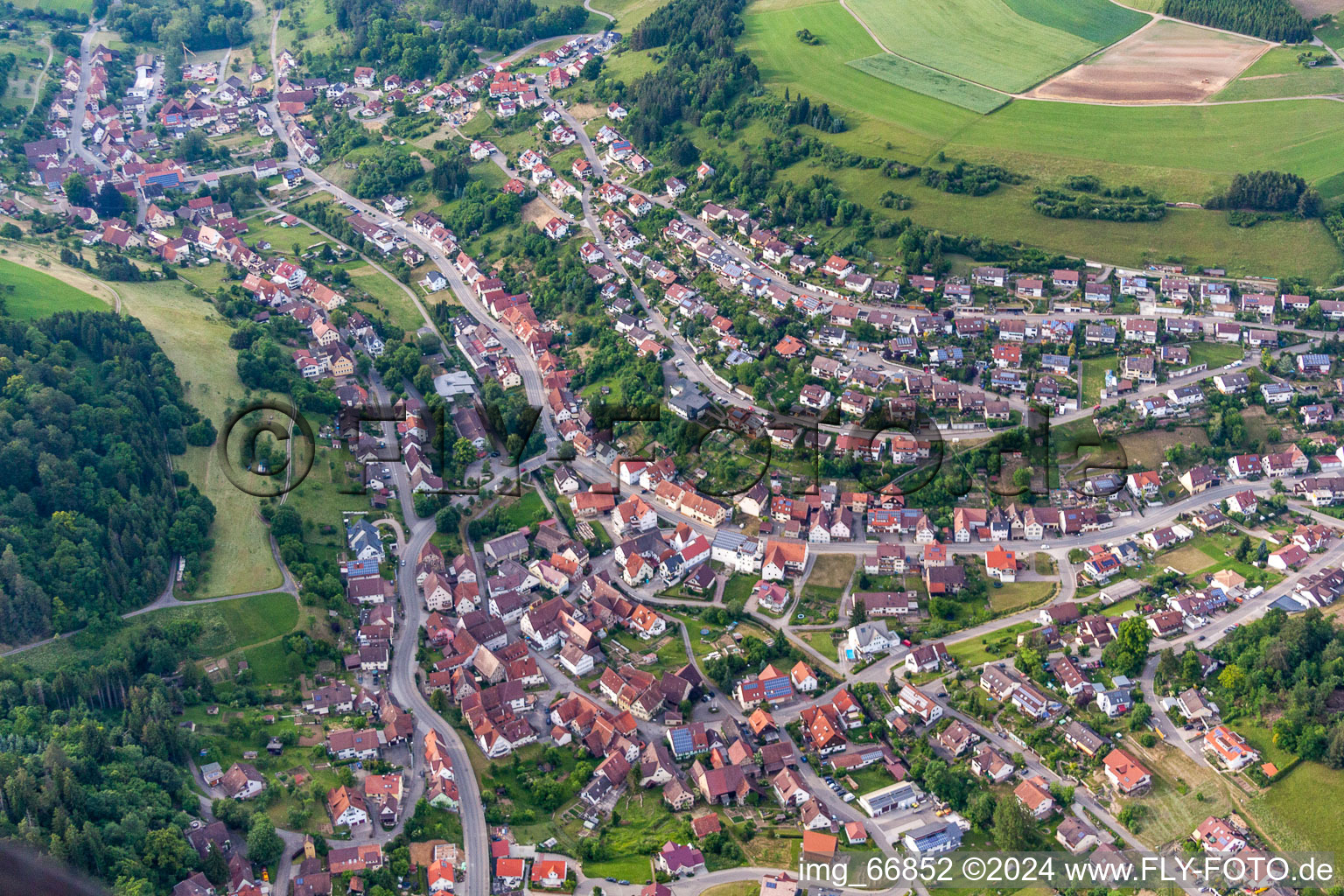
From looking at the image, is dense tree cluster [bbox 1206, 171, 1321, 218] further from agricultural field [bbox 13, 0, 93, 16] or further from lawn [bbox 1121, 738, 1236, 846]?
agricultural field [bbox 13, 0, 93, 16]

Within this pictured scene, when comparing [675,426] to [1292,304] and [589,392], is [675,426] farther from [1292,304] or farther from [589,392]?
[1292,304]

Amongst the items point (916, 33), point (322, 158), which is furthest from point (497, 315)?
point (916, 33)

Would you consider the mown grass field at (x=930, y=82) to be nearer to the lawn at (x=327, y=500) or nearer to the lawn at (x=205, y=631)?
the lawn at (x=327, y=500)

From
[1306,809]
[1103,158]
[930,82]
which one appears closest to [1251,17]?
[1103,158]

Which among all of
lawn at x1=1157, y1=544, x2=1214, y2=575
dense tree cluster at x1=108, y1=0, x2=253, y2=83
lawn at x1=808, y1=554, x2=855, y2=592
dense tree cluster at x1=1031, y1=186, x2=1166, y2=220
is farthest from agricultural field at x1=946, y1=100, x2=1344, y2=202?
dense tree cluster at x1=108, y1=0, x2=253, y2=83

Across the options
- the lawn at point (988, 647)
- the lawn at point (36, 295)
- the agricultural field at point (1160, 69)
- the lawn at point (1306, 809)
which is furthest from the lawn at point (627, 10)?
the lawn at point (1306, 809)

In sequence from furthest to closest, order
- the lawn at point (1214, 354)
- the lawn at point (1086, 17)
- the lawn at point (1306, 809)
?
the lawn at point (1086, 17)
the lawn at point (1214, 354)
the lawn at point (1306, 809)
